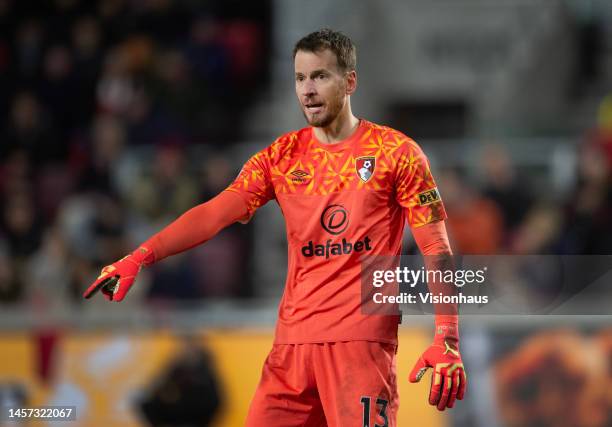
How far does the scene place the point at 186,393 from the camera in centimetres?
792

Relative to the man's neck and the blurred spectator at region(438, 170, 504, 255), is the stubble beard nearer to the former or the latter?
the man's neck

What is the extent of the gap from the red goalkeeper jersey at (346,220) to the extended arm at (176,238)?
0.78 feet

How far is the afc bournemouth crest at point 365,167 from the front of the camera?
4758 mm

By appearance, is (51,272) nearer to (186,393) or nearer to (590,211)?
(186,393)

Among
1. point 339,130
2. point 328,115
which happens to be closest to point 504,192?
point 339,130

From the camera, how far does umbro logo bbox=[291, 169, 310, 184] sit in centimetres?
486

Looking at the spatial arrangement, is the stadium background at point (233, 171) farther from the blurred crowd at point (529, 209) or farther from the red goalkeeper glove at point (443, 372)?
the red goalkeeper glove at point (443, 372)

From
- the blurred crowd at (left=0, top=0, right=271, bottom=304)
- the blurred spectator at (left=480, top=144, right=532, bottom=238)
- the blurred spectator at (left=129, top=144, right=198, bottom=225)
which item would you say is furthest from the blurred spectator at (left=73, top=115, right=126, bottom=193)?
the blurred spectator at (left=480, top=144, right=532, bottom=238)

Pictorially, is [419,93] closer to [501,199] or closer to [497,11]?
[497,11]

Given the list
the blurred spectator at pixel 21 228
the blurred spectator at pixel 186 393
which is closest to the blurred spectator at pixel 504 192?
the blurred spectator at pixel 186 393

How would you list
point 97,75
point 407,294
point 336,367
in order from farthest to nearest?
point 97,75 → point 407,294 → point 336,367

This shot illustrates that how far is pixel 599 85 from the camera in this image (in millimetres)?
11844

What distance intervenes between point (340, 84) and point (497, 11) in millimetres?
7599

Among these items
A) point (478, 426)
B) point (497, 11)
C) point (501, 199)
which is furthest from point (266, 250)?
point (497, 11)
